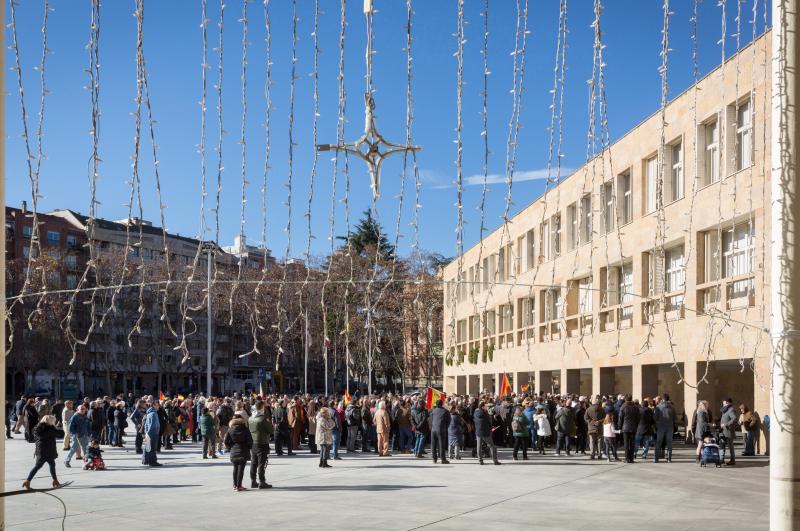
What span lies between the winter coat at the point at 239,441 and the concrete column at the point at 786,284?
1291 cm

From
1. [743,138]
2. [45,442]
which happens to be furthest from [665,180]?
[45,442]

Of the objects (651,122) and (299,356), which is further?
(299,356)

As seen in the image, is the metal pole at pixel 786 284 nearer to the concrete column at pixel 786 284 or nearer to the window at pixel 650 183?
the concrete column at pixel 786 284

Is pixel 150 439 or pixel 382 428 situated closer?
pixel 150 439

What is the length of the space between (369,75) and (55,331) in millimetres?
68382

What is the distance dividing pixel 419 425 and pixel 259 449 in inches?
320

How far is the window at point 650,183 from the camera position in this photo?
30.5 meters

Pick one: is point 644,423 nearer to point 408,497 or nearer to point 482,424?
point 482,424

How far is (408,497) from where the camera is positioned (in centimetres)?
1658

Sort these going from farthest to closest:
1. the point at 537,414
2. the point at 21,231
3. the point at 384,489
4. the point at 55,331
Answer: the point at 21,231 → the point at 55,331 → the point at 537,414 → the point at 384,489

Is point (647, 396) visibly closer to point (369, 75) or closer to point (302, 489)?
point (302, 489)

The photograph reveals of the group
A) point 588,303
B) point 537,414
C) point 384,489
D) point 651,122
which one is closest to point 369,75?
point 384,489


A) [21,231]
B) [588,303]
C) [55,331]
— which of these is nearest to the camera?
[588,303]

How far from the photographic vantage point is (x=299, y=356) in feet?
284
